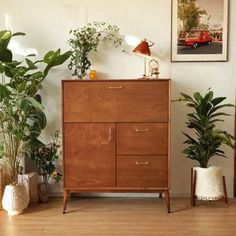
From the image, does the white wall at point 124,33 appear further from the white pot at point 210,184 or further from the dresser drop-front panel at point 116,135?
the dresser drop-front panel at point 116,135

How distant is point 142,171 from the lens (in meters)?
2.90

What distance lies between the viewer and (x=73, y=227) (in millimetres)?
2625

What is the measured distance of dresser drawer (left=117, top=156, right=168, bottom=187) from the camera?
2.89 metres

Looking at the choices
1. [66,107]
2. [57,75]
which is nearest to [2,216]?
[66,107]

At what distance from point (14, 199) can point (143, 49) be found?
184 centimetres

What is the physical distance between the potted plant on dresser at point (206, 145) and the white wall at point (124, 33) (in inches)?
10.7

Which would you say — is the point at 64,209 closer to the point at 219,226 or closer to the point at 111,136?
the point at 111,136

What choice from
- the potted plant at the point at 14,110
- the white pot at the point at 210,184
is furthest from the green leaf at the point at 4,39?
the white pot at the point at 210,184

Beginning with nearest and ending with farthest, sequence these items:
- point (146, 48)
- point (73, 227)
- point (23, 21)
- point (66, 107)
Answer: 1. point (73, 227)
2. point (66, 107)
3. point (146, 48)
4. point (23, 21)

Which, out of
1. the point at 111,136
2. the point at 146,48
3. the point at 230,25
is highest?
the point at 230,25

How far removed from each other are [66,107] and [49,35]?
0.94 m

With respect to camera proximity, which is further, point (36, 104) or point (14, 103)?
point (14, 103)

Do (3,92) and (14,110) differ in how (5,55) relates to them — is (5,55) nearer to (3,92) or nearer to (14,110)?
(3,92)

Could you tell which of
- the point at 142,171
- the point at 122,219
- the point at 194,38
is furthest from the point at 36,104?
the point at 194,38
